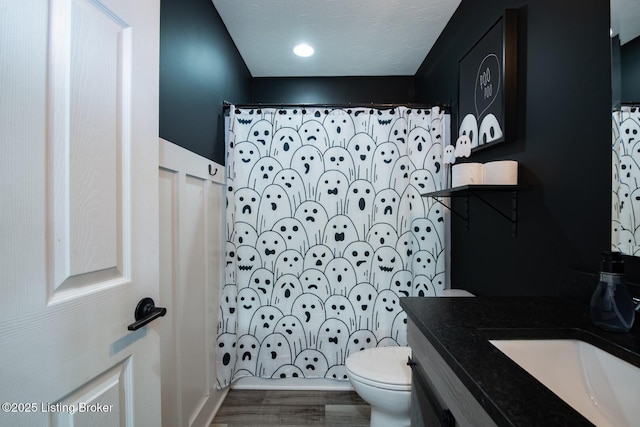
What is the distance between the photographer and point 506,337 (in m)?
0.65

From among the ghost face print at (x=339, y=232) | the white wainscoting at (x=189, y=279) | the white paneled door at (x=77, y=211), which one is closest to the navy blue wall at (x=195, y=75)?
the white wainscoting at (x=189, y=279)

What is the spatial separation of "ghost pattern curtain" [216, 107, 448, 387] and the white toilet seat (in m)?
0.37

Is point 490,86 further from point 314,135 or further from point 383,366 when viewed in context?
point 383,366

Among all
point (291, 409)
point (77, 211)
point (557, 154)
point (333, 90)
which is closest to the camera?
point (77, 211)

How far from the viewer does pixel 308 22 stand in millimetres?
1741

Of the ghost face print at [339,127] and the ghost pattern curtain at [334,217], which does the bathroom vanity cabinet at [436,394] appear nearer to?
the ghost pattern curtain at [334,217]

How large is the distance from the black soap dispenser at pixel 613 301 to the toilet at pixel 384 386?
80 centimetres

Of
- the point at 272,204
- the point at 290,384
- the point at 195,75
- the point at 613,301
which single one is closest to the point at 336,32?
the point at 195,75

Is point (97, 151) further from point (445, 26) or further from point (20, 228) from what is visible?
point (445, 26)

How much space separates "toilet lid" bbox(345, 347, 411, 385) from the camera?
1219 mm

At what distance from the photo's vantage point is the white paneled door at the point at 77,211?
465mm

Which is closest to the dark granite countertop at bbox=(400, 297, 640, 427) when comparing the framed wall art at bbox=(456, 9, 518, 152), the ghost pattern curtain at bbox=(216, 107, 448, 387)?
the framed wall art at bbox=(456, 9, 518, 152)

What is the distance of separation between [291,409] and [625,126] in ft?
6.69

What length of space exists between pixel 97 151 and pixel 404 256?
1676 mm
